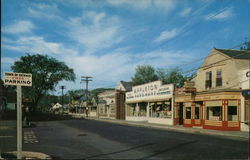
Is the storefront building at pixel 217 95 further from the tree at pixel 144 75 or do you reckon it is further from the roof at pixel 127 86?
the tree at pixel 144 75

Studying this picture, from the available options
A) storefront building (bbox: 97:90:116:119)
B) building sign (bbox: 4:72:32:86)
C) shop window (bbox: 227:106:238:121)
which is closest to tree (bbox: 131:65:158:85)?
storefront building (bbox: 97:90:116:119)

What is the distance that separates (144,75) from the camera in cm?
7588

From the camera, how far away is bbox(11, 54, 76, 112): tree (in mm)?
51531

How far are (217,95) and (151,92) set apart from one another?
567 inches

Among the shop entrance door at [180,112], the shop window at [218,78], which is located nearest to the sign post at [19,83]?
the shop window at [218,78]

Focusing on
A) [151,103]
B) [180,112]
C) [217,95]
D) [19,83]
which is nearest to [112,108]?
[151,103]

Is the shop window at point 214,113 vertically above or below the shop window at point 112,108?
above

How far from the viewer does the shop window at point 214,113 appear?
23.7 metres

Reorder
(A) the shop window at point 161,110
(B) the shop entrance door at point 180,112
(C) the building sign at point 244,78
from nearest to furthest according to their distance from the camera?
1. (C) the building sign at point 244,78
2. (B) the shop entrance door at point 180,112
3. (A) the shop window at point 161,110

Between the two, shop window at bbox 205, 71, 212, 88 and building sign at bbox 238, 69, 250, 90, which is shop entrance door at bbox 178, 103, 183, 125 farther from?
building sign at bbox 238, 69, 250, 90

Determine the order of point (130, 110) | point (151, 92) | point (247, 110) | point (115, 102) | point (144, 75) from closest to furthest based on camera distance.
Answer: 1. point (247, 110)
2. point (151, 92)
3. point (130, 110)
4. point (115, 102)
5. point (144, 75)

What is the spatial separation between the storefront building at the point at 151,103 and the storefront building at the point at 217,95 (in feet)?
8.18

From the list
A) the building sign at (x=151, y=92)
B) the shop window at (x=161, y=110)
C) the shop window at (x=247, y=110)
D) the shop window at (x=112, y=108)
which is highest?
the building sign at (x=151, y=92)

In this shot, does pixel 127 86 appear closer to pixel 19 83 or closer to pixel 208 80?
pixel 208 80
